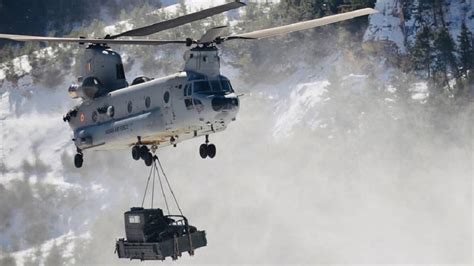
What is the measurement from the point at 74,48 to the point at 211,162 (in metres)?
19.1

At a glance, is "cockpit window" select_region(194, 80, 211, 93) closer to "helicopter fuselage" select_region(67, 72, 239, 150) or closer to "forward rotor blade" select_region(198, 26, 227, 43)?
"helicopter fuselage" select_region(67, 72, 239, 150)

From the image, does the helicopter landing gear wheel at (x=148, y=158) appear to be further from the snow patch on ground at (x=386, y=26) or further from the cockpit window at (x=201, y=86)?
the snow patch on ground at (x=386, y=26)

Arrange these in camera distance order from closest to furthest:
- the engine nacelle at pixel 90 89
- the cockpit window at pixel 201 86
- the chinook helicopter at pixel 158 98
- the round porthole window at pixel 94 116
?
the chinook helicopter at pixel 158 98
the cockpit window at pixel 201 86
the round porthole window at pixel 94 116
the engine nacelle at pixel 90 89

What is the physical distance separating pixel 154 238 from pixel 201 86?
20.9 ft

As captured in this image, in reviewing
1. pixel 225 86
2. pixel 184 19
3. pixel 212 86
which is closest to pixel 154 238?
pixel 212 86

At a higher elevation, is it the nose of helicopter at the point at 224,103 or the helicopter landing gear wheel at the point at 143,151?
the nose of helicopter at the point at 224,103

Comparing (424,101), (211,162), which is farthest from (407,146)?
(211,162)

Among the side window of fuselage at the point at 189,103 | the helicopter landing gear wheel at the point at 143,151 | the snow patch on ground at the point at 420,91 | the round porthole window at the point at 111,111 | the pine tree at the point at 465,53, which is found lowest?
the helicopter landing gear wheel at the point at 143,151

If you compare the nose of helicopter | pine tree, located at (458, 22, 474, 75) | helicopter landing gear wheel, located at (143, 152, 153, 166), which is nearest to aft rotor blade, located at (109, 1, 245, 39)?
the nose of helicopter

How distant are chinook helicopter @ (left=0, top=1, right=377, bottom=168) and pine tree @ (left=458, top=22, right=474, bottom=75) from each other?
3974cm

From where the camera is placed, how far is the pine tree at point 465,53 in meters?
96.1

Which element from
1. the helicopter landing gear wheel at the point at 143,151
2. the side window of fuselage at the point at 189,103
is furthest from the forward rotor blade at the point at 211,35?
the helicopter landing gear wheel at the point at 143,151

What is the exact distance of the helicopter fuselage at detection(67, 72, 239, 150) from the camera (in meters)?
54.3

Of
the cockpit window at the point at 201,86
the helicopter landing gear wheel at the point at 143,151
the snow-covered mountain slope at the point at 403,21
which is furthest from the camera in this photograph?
the snow-covered mountain slope at the point at 403,21
